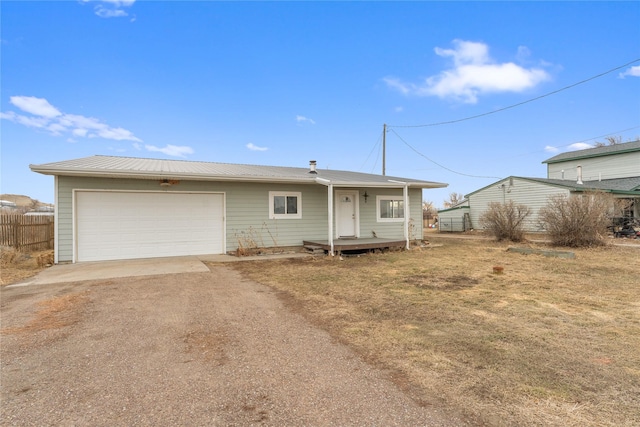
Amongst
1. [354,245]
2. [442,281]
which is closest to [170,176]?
[354,245]

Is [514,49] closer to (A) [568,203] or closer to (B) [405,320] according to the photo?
(A) [568,203]

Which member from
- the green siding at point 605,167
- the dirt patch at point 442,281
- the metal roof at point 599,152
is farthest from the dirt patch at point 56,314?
the metal roof at point 599,152

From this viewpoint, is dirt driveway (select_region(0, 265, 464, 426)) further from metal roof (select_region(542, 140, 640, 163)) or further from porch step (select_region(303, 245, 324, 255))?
metal roof (select_region(542, 140, 640, 163))

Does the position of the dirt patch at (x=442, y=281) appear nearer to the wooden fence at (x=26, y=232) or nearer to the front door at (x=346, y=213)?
the front door at (x=346, y=213)

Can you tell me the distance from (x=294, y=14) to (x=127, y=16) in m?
6.18

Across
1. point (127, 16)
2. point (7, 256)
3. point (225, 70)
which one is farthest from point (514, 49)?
point (7, 256)

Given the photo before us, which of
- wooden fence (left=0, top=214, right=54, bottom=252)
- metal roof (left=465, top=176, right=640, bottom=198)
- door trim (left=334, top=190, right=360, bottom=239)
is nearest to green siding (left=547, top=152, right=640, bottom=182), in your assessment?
metal roof (left=465, top=176, right=640, bottom=198)

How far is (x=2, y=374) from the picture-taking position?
2.68 metres

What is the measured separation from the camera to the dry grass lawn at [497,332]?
2232 millimetres

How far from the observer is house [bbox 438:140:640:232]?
1828cm

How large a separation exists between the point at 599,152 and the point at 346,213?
2340cm

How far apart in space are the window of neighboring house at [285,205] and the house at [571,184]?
1292cm

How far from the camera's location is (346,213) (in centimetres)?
1238

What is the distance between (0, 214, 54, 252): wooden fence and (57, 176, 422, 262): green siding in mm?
2636
